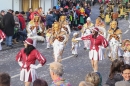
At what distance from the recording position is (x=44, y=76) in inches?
524

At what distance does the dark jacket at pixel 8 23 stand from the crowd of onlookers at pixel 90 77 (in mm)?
11640

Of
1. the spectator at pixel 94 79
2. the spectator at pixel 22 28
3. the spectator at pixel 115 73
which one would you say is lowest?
the spectator at pixel 22 28

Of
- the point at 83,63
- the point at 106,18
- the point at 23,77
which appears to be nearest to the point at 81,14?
the point at 106,18

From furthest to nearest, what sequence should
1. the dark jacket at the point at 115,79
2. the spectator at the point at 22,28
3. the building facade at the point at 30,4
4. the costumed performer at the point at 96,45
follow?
the building facade at the point at 30,4 < the spectator at the point at 22,28 < the costumed performer at the point at 96,45 < the dark jacket at the point at 115,79

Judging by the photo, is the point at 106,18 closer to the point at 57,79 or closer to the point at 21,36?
the point at 21,36

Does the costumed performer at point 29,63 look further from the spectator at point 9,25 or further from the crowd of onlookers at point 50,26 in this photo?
the spectator at point 9,25

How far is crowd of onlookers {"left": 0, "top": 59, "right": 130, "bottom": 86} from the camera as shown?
6246 millimetres

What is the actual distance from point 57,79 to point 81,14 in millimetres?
22481

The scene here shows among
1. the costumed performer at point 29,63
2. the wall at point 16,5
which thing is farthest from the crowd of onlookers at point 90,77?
the wall at point 16,5

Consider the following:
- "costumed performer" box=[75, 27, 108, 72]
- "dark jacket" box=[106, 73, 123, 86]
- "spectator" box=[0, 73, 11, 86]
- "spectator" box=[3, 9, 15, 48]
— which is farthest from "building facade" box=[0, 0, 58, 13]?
"spectator" box=[0, 73, 11, 86]

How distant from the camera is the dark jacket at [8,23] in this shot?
61.3 feet

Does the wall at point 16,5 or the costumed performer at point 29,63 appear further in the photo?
the wall at point 16,5

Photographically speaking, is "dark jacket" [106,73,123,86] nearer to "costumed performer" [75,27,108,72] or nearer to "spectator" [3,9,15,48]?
"costumed performer" [75,27,108,72]

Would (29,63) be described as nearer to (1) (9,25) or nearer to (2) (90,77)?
(2) (90,77)
